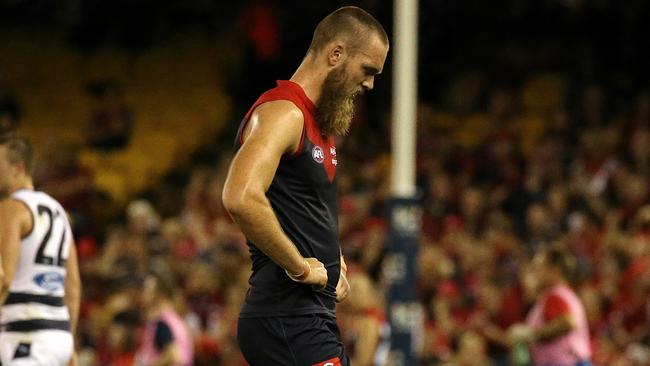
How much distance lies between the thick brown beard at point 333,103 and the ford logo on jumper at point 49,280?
2385 mm

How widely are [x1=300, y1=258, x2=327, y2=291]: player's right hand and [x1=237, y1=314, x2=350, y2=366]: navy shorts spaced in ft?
0.46

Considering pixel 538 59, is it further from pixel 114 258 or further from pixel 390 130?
pixel 114 258

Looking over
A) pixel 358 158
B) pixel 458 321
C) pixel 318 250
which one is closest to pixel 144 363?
pixel 458 321

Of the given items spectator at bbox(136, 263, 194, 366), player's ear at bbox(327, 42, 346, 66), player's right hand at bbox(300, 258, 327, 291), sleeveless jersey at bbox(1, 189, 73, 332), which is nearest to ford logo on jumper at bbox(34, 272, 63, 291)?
sleeveless jersey at bbox(1, 189, 73, 332)

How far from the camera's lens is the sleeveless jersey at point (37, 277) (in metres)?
6.77

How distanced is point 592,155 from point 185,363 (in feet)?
16.7

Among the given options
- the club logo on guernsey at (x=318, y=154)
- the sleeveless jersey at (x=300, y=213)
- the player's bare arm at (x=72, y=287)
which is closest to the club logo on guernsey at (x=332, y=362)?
the sleeveless jersey at (x=300, y=213)

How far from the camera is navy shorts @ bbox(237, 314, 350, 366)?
496cm

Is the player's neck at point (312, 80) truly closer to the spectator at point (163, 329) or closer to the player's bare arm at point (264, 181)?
the player's bare arm at point (264, 181)

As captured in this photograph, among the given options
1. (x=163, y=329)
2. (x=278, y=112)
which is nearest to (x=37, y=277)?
(x=278, y=112)

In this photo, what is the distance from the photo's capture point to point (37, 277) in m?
6.81

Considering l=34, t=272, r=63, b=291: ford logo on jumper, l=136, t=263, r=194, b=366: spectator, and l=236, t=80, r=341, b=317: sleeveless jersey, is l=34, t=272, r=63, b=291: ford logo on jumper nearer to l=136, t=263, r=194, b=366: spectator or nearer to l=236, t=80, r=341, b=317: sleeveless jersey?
l=236, t=80, r=341, b=317: sleeveless jersey

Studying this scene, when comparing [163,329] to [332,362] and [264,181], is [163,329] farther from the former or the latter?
[264,181]

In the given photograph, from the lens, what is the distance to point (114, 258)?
14.3m
